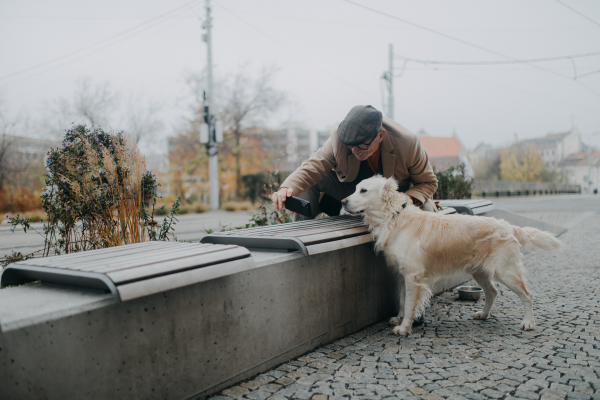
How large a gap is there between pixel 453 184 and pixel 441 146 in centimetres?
6310

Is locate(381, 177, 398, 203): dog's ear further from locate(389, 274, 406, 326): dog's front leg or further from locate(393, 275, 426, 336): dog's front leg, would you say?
locate(389, 274, 406, 326): dog's front leg

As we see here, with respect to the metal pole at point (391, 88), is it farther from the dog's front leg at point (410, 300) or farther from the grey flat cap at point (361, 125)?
the dog's front leg at point (410, 300)

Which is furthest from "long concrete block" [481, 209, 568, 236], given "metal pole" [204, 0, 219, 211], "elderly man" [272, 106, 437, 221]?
"metal pole" [204, 0, 219, 211]

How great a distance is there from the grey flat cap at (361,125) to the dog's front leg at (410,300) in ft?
3.75

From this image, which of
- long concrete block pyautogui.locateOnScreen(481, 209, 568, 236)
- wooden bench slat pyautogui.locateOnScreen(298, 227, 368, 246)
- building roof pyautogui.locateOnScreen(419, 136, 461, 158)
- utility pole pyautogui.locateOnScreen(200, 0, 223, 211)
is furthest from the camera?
building roof pyautogui.locateOnScreen(419, 136, 461, 158)

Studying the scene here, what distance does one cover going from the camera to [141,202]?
165 inches

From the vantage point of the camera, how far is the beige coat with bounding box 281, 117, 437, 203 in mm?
3670

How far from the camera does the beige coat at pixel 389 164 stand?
12.0 ft

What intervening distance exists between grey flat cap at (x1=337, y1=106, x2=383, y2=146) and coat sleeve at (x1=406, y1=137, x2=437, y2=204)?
0.49m

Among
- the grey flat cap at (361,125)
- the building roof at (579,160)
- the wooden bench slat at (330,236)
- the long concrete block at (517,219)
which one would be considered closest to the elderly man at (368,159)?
the grey flat cap at (361,125)

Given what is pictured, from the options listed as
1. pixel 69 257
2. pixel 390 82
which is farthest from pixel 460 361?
pixel 390 82

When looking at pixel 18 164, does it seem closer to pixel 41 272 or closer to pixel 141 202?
pixel 141 202

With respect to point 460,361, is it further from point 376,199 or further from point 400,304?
point 376,199

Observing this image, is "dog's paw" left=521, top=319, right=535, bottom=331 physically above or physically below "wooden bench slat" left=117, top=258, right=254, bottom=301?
below
